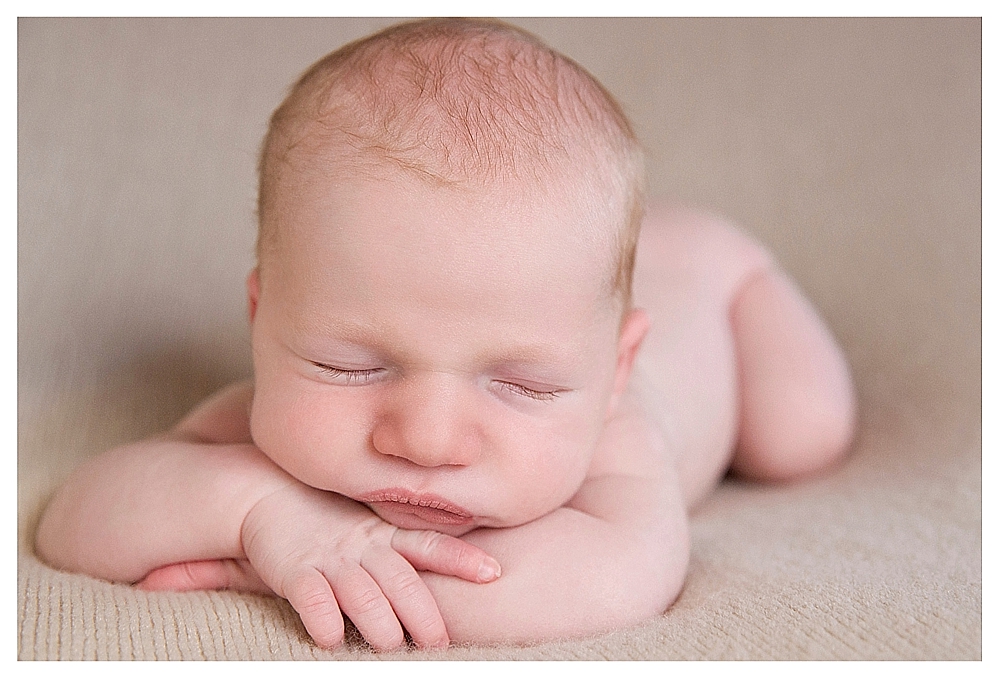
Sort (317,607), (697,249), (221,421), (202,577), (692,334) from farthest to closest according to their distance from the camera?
(697,249), (692,334), (221,421), (202,577), (317,607)

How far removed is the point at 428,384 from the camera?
927 millimetres

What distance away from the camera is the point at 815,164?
212cm

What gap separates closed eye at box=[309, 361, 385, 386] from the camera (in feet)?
3.17

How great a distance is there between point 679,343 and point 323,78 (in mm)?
667

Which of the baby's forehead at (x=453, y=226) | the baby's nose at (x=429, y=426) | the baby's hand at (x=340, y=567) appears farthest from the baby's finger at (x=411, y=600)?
the baby's forehead at (x=453, y=226)

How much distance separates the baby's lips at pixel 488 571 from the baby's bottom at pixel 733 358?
52 cm

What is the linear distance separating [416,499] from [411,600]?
0.09m

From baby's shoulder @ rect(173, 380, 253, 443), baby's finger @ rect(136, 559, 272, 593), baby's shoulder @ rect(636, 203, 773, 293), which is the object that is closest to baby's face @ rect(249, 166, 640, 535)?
baby's finger @ rect(136, 559, 272, 593)

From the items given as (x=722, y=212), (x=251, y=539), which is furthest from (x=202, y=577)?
(x=722, y=212)

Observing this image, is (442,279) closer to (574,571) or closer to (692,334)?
(574,571)

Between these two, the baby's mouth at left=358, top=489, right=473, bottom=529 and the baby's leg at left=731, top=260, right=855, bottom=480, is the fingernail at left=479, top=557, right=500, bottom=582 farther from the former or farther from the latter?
the baby's leg at left=731, top=260, right=855, bottom=480

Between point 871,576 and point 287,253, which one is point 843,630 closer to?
point 871,576

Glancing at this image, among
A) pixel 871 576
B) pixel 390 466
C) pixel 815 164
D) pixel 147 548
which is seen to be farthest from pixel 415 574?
pixel 815 164

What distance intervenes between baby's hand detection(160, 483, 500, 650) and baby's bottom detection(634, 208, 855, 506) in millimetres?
537
